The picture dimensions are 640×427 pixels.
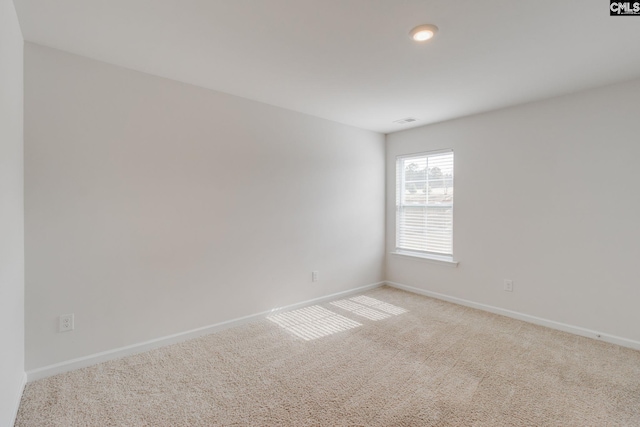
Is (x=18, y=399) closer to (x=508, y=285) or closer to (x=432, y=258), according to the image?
(x=432, y=258)

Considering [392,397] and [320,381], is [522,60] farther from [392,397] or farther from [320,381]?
[320,381]

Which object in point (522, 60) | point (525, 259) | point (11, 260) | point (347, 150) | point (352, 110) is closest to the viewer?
point (11, 260)

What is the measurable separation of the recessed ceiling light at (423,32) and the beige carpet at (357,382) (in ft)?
7.91

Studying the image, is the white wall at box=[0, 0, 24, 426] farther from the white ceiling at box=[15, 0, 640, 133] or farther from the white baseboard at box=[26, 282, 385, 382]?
the white ceiling at box=[15, 0, 640, 133]

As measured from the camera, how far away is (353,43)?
213 centimetres

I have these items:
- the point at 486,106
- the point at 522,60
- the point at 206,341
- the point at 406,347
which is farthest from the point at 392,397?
the point at 486,106

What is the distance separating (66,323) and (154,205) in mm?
1078

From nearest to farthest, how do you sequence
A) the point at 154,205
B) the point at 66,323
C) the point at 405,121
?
the point at 66,323, the point at 154,205, the point at 405,121

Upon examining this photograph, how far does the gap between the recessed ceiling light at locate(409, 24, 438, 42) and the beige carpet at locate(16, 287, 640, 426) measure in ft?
7.91

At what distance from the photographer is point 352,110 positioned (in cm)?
359

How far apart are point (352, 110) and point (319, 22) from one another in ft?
5.72

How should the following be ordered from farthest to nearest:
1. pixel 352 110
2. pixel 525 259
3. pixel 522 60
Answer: pixel 352 110
pixel 525 259
pixel 522 60

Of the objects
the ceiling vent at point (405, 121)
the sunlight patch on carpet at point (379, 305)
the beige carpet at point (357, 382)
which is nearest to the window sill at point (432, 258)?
the sunlight patch on carpet at point (379, 305)

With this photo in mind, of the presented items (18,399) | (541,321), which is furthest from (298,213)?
(541,321)
